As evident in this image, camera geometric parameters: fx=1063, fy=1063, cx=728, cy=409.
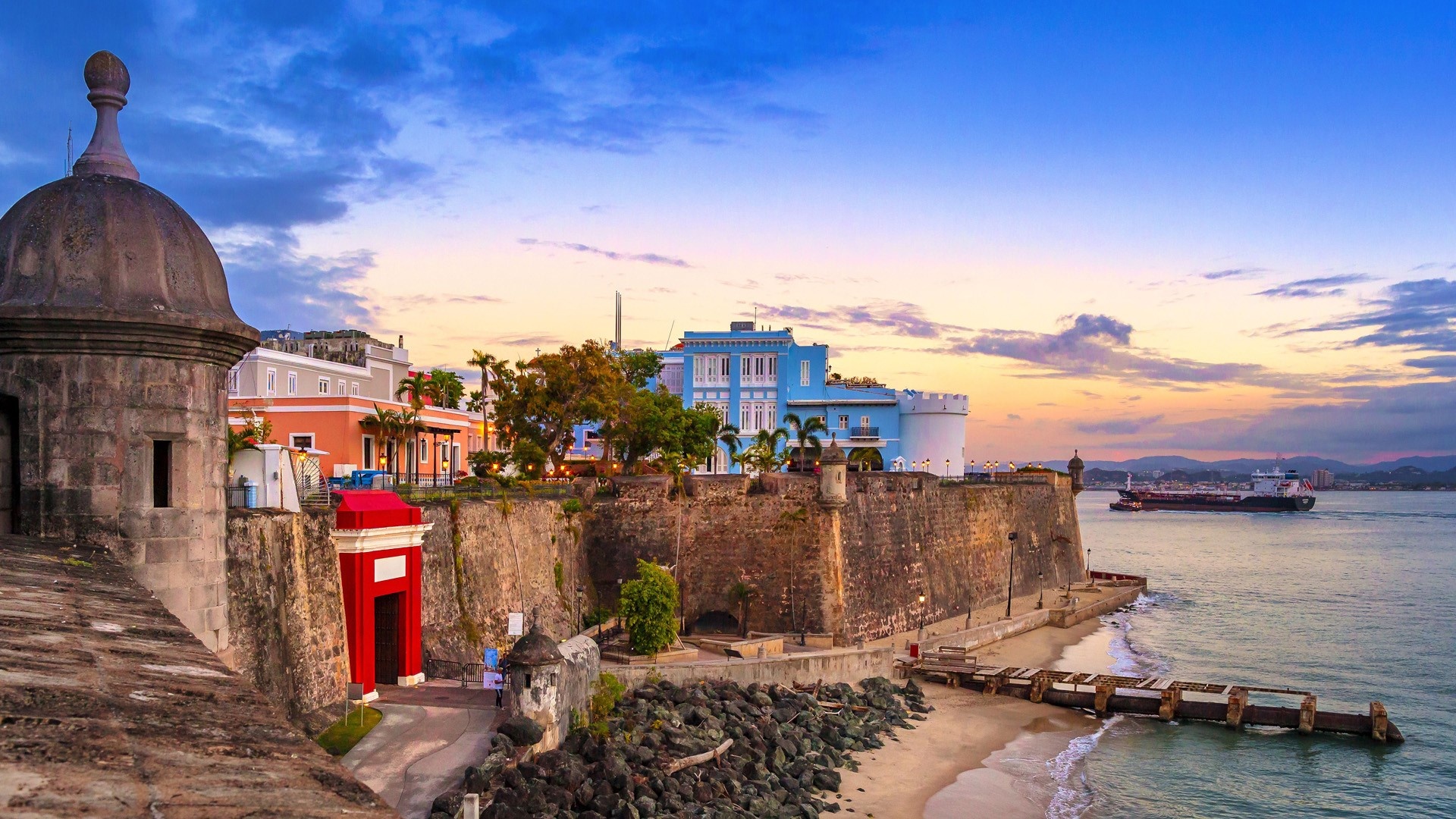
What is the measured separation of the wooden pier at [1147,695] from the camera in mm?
30719

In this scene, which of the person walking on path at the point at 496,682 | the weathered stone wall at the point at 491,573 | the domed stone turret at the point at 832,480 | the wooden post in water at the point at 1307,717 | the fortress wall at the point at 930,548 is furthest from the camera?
the fortress wall at the point at 930,548

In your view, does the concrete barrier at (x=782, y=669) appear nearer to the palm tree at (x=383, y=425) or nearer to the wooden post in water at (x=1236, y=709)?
the wooden post in water at (x=1236, y=709)

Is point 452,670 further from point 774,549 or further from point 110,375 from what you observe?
point 110,375

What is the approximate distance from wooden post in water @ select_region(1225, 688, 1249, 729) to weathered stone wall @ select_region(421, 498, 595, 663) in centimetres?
1977

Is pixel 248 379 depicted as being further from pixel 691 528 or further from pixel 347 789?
pixel 347 789

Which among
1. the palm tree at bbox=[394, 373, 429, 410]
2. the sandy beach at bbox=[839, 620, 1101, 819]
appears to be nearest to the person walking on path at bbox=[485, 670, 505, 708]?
the sandy beach at bbox=[839, 620, 1101, 819]

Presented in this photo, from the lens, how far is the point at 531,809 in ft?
53.0

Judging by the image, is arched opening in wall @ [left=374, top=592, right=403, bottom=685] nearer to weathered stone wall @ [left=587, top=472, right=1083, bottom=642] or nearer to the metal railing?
the metal railing

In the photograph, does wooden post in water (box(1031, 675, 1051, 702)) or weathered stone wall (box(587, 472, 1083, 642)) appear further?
weathered stone wall (box(587, 472, 1083, 642))

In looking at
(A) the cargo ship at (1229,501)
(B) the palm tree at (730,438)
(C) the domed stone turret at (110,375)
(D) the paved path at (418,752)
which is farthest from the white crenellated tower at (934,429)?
(A) the cargo ship at (1229,501)

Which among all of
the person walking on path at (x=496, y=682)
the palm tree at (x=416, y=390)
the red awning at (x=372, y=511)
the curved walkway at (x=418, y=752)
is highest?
the palm tree at (x=416, y=390)

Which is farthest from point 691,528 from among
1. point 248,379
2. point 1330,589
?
point 1330,589

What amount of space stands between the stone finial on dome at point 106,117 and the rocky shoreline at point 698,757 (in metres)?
9.61

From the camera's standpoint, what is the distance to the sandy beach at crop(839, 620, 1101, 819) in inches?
913
